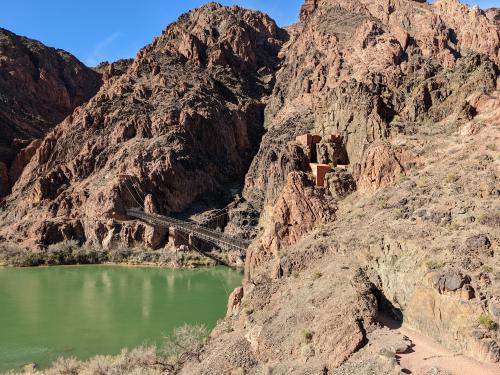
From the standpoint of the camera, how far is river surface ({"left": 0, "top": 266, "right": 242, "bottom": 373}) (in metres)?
27.5

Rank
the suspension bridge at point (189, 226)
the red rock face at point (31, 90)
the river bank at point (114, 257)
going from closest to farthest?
the suspension bridge at point (189, 226), the river bank at point (114, 257), the red rock face at point (31, 90)

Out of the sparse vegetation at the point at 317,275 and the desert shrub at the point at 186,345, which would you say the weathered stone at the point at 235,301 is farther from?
the sparse vegetation at the point at 317,275

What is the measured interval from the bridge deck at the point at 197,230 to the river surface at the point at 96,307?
3.45 meters

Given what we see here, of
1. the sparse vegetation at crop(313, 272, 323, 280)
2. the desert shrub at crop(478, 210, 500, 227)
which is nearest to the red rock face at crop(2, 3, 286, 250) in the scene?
the sparse vegetation at crop(313, 272, 323, 280)

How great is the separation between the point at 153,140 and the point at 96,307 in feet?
130

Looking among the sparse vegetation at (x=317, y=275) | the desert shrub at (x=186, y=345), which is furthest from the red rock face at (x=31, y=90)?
the sparse vegetation at (x=317, y=275)

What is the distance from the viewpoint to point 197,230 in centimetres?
5509

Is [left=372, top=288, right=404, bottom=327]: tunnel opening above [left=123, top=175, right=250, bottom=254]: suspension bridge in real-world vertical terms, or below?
below

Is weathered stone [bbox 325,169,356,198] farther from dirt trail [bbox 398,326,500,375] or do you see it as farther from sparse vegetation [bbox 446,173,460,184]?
dirt trail [bbox 398,326,500,375]

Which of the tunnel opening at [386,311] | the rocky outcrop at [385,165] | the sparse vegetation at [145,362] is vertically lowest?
the sparse vegetation at [145,362]

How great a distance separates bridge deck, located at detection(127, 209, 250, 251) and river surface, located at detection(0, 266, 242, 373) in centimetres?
345

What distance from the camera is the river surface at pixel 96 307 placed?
90.3 ft

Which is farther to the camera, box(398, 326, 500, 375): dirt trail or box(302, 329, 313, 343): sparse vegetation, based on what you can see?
box(302, 329, 313, 343): sparse vegetation

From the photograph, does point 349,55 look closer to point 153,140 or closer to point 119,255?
point 153,140
